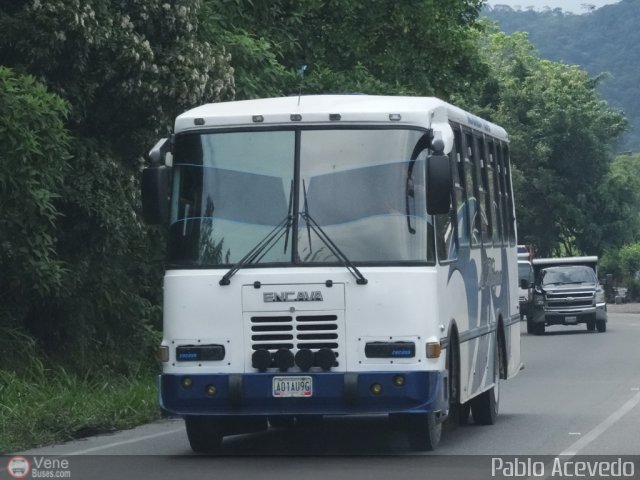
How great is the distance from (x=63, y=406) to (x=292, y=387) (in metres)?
4.49

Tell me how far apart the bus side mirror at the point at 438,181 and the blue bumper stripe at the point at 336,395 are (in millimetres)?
1344

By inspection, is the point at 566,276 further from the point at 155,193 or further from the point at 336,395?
the point at 336,395

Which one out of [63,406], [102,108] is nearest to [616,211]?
[102,108]

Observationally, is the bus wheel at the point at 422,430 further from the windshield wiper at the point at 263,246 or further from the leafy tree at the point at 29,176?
the leafy tree at the point at 29,176

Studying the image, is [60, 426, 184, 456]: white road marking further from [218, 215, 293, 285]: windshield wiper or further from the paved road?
[218, 215, 293, 285]: windshield wiper

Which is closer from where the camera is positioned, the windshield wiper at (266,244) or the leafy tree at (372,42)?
the windshield wiper at (266,244)

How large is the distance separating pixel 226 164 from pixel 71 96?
6104mm

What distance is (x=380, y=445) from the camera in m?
14.2

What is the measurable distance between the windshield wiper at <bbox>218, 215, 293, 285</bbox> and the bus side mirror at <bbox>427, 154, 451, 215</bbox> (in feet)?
3.79

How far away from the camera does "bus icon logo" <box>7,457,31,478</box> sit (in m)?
12.1

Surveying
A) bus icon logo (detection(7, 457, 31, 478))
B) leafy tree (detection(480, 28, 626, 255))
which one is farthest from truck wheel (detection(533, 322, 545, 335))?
bus icon logo (detection(7, 457, 31, 478))

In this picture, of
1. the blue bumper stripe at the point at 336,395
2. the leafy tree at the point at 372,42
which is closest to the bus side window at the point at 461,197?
the blue bumper stripe at the point at 336,395

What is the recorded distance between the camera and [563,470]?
1199 cm

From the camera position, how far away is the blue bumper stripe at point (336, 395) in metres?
12.6
